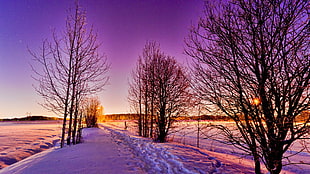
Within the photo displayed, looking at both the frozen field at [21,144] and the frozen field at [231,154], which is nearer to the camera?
the frozen field at [231,154]

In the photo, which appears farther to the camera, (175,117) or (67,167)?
(175,117)

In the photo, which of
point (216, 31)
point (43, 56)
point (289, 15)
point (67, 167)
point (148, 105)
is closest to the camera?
point (289, 15)

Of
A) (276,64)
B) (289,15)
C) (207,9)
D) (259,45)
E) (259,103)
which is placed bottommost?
(259,103)

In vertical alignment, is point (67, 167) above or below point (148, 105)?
below

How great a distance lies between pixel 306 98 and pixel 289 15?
1.44 metres

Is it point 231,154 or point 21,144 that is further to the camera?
point 21,144

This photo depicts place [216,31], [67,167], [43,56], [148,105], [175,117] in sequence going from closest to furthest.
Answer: [216,31] < [67,167] < [43,56] < [175,117] < [148,105]

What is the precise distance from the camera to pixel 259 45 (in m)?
3.25

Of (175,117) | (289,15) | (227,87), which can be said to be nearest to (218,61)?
(227,87)

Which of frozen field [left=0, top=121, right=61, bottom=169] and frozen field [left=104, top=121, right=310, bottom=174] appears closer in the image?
frozen field [left=104, top=121, right=310, bottom=174]

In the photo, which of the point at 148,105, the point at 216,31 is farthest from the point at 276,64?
the point at 148,105

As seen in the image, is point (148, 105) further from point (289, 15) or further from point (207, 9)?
point (289, 15)

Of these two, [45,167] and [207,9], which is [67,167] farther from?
[207,9]

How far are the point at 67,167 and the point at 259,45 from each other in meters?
4.92
